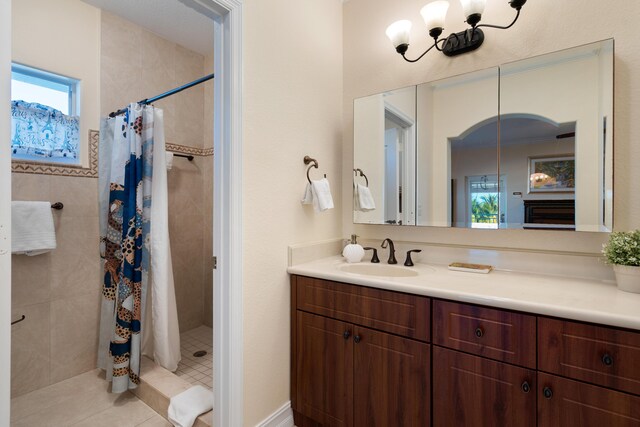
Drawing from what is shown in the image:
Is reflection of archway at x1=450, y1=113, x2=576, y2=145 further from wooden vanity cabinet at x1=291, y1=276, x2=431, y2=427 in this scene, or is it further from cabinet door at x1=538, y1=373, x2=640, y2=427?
cabinet door at x1=538, y1=373, x2=640, y2=427

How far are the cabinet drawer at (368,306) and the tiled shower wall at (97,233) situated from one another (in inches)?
63.3

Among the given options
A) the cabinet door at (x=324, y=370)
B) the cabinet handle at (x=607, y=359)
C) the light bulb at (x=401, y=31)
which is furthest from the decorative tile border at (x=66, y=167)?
the cabinet handle at (x=607, y=359)

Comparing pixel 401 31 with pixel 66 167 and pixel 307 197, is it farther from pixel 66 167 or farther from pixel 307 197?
pixel 66 167

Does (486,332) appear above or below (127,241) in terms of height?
below

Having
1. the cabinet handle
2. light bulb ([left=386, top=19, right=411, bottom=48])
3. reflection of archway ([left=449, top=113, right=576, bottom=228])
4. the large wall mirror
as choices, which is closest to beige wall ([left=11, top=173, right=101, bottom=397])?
the large wall mirror

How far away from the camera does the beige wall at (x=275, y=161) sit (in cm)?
143

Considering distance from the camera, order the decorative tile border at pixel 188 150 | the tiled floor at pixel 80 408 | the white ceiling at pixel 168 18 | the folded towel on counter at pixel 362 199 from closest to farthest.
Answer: the tiled floor at pixel 80 408 → the folded towel on counter at pixel 362 199 → the white ceiling at pixel 168 18 → the decorative tile border at pixel 188 150

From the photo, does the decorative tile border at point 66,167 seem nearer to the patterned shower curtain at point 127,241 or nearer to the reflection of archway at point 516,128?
the patterned shower curtain at point 127,241

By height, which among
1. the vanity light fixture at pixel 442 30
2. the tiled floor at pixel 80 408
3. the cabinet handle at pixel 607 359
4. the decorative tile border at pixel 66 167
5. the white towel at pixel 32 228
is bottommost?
the tiled floor at pixel 80 408

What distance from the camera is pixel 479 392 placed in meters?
1.12

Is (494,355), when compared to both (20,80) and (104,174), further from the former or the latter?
(20,80)

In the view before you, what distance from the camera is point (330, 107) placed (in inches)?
79.6

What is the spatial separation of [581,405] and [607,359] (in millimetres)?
172

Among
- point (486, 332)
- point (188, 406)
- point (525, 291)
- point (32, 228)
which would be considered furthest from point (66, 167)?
point (525, 291)
